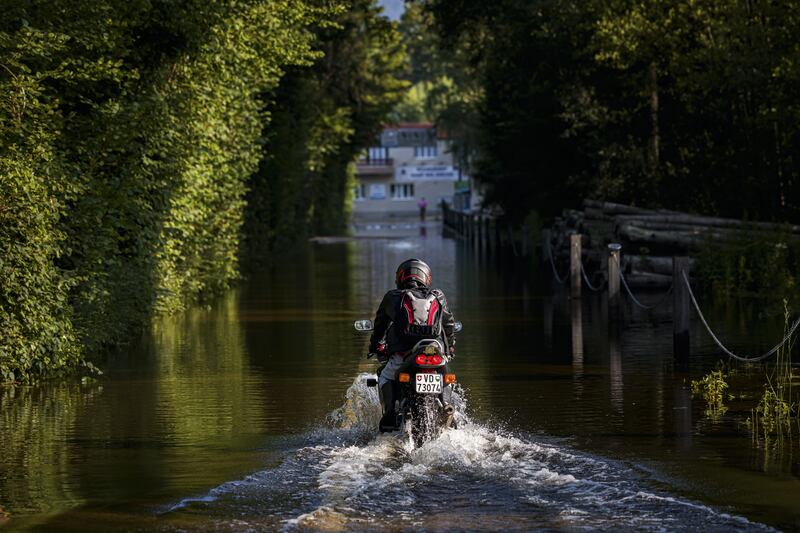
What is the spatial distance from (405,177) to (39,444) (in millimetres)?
134927

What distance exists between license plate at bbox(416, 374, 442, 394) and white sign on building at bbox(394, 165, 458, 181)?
13324 cm

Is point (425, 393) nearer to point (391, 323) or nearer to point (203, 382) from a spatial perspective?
point (391, 323)

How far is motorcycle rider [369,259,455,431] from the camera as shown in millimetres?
11648

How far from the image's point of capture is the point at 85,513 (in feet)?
29.9

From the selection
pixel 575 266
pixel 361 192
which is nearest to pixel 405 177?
pixel 361 192

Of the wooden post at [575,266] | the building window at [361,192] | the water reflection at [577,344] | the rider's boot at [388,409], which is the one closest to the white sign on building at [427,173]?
the building window at [361,192]

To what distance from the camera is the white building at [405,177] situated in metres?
145

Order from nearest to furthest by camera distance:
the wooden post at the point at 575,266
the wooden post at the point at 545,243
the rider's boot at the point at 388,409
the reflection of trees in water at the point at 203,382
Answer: the rider's boot at the point at 388,409 → the reflection of trees in water at the point at 203,382 → the wooden post at the point at 575,266 → the wooden post at the point at 545,243

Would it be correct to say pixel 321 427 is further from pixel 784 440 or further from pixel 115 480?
pixel 784 440

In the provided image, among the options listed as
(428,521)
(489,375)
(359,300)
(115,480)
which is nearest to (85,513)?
(115,480)

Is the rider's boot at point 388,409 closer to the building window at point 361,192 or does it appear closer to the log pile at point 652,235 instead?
the log pile at point 652,235

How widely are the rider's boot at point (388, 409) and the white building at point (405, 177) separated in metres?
132

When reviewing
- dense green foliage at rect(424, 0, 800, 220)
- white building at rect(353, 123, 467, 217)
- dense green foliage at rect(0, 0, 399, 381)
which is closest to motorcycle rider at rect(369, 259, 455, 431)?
dense green foliage at rect(0, 0, 399, 381)

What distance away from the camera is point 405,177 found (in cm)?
14638
